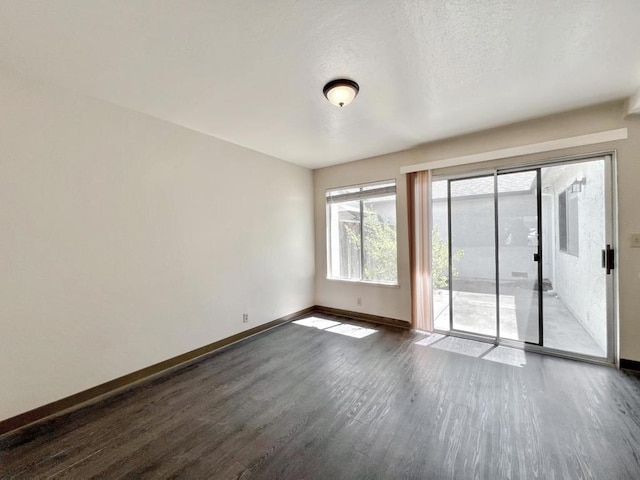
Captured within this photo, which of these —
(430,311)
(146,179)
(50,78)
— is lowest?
(430,311)

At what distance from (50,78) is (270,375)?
3224mm

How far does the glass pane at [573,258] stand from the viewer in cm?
288

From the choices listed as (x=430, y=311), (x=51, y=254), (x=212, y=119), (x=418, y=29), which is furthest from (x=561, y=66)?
(x=51, y=254)

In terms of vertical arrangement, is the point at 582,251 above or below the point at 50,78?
below

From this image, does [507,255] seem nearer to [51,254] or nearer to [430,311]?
[430,311]

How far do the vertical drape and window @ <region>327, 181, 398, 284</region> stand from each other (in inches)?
13.3

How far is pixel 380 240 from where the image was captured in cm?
435

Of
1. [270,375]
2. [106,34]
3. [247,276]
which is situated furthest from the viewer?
[247,276]

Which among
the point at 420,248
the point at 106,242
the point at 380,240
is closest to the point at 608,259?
the point at 420,248

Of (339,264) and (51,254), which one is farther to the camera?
(339,264)

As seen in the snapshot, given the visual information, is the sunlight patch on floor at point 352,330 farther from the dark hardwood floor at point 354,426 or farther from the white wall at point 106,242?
the white wall at point 106,242

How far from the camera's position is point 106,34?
1.64 m

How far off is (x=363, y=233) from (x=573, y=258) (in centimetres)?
272

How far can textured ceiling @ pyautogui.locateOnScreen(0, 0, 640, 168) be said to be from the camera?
1.51m
